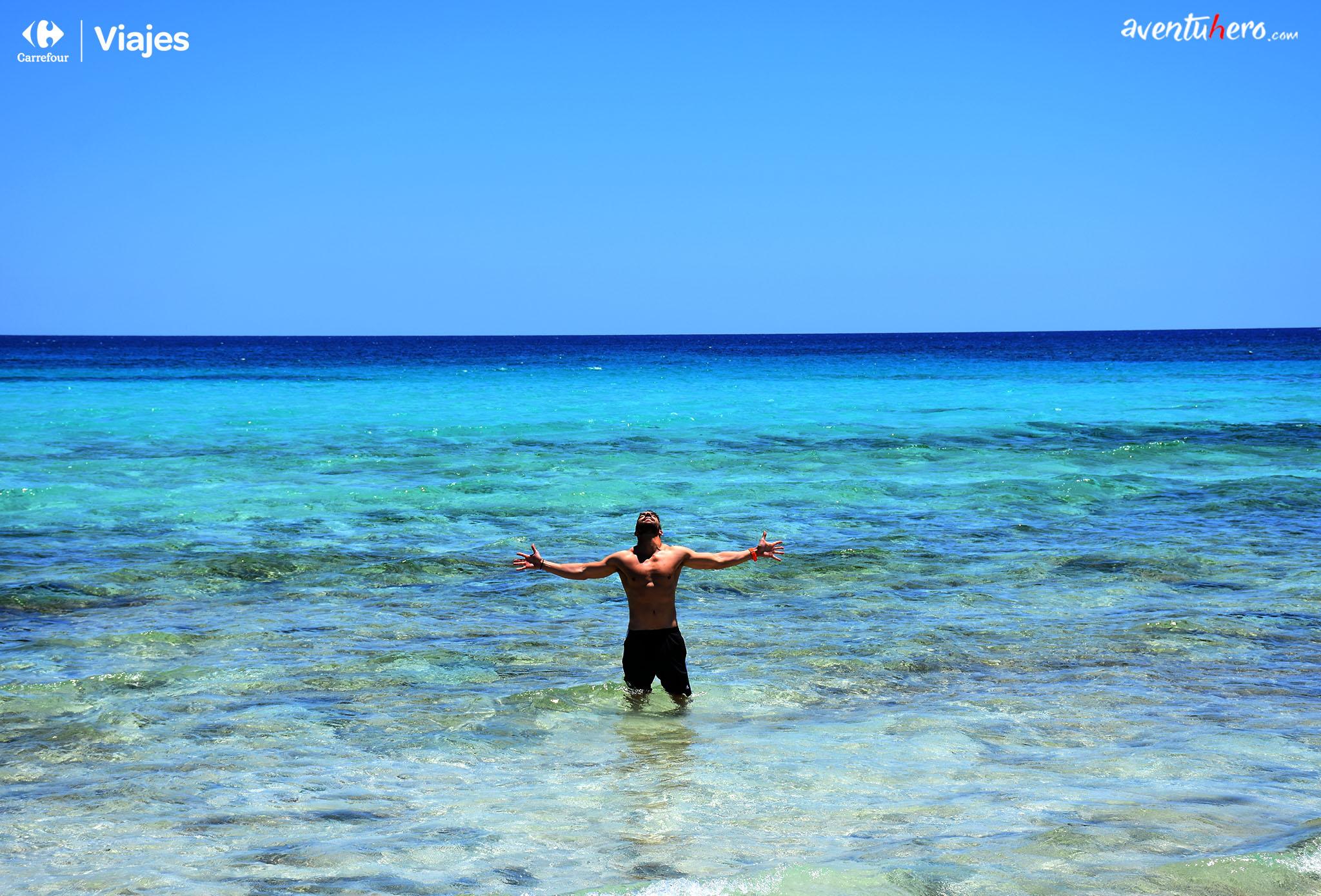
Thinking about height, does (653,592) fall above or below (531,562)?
below

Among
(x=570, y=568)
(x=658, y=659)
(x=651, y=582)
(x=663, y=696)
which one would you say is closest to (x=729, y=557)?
(x=651, y=582)

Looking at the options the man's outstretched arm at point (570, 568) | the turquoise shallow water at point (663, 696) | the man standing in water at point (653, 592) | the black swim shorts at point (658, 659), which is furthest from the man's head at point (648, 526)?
the turquoise shallow water at point (663, 696)

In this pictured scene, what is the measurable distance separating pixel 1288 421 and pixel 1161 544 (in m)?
22.9

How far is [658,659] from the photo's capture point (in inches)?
351

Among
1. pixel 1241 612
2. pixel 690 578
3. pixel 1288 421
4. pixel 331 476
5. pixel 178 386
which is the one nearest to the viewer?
pixel 1241 612

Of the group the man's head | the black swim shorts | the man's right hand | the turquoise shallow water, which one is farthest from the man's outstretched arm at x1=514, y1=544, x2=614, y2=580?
the turquoise shallow water

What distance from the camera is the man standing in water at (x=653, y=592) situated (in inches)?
343

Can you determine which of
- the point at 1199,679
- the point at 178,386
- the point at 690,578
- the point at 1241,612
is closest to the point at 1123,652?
the point at 1199,679

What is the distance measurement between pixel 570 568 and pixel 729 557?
3.84 feet

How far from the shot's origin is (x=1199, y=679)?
945 cm

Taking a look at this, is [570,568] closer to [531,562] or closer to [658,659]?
[531,562]

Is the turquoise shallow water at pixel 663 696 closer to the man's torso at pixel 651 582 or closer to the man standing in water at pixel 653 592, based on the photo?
the man standing in water at pixel 653 592

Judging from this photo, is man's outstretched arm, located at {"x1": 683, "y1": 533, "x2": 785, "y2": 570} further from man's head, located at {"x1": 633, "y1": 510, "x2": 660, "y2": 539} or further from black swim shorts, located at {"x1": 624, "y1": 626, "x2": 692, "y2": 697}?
black swim shorts, located at {"x1": 624, "y1": 626, "x2": 692, "y2": 697}

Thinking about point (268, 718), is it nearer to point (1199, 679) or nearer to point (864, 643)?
point (864, 643)
